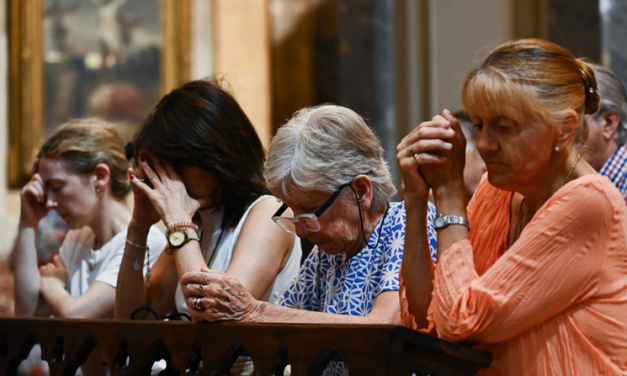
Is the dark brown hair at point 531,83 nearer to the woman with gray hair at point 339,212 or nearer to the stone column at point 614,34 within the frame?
the woman with gray hair at point 339,212

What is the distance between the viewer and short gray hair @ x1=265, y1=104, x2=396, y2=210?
2338 millimetres

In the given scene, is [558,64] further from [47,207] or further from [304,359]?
[47,207]

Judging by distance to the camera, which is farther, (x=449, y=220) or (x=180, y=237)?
(x=180, y=237)

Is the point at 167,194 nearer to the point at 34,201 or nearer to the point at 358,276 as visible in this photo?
the point at 358,276

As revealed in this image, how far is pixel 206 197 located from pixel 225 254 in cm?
24

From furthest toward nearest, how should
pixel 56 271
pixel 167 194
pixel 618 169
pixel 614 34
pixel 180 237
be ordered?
pixel 614 34 → pixel 56 271 → pixel 618 169 → pixel 167 194 → pixel 180 237

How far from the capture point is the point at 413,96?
5.86m

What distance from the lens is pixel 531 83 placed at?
5.93ft

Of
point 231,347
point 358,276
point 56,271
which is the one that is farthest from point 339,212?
point 56,271

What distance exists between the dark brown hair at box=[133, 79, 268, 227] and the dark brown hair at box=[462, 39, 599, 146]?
1.25 meters

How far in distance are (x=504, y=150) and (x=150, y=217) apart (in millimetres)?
1679

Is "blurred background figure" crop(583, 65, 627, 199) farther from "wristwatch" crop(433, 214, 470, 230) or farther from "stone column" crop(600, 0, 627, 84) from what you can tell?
"wristwatch" crop(433, 214, 470, 230)

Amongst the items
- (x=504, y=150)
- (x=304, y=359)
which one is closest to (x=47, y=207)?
(x=304, y=359)

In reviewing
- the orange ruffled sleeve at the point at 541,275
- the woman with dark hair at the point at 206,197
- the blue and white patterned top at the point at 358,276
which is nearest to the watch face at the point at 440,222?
the orange ruffled sleeve at the point at 541,275
